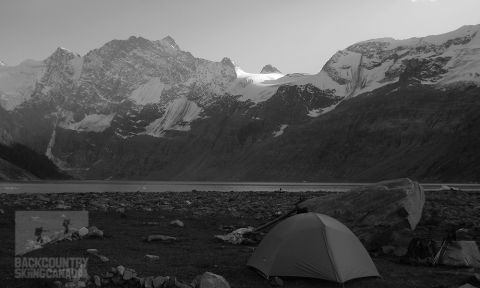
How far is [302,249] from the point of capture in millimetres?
17250

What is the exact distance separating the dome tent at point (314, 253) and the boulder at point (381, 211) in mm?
4521

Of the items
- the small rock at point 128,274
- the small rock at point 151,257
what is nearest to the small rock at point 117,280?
the small rock at point 128,274

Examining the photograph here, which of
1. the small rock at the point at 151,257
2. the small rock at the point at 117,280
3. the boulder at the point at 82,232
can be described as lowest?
the small rock at the point at 151,257

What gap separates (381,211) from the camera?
23016mm

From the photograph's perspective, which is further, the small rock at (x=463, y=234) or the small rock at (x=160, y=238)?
the small rock at (x=463, y=234)

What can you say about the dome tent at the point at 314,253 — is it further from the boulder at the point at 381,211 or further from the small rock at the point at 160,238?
the small rock at the point at 160,238

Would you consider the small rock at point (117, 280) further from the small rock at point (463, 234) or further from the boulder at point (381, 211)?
the small rock at point (463, 234)

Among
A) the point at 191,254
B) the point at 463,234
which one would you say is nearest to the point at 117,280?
the point at 191,254

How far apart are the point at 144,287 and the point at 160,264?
3212 millimetres

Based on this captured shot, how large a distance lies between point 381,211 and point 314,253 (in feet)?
23.6

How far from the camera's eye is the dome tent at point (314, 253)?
54.6ft

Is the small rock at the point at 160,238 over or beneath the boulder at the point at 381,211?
beneath

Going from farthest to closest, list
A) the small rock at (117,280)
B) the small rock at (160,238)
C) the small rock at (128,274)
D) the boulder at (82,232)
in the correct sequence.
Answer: the small rock at (160,238)
the boulder at (82,232)
the small rock at (128,274)
the small rock at (117,280)

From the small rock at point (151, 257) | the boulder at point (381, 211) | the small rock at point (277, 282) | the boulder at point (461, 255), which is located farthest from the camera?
the boulder at point (381, 211)
